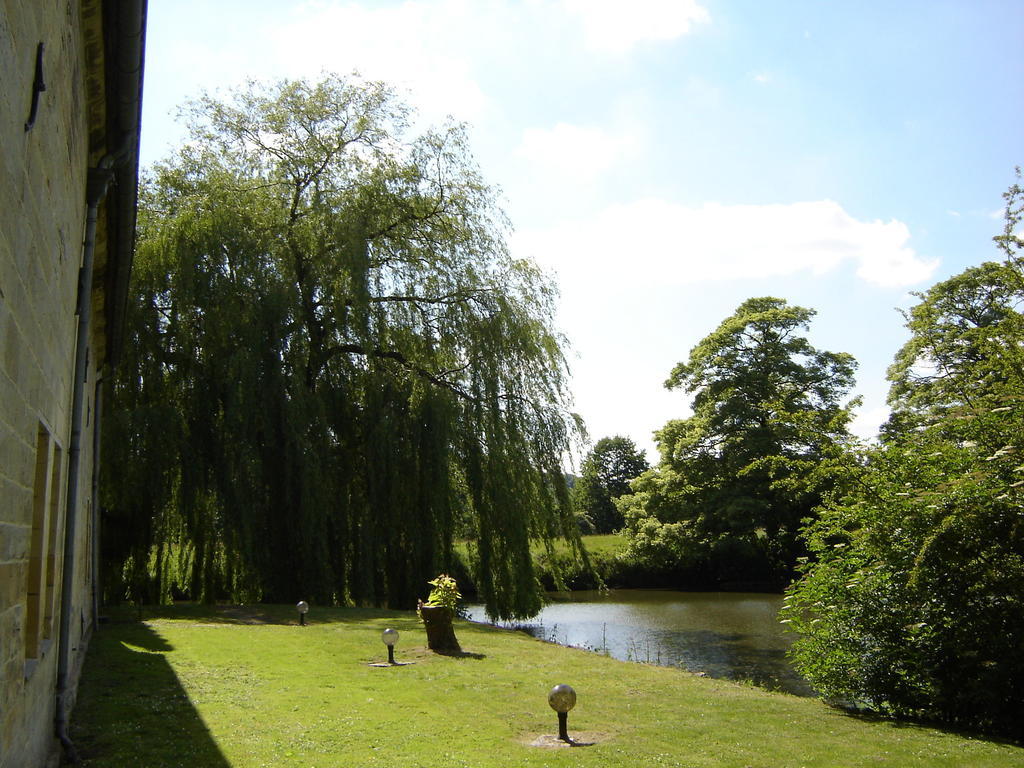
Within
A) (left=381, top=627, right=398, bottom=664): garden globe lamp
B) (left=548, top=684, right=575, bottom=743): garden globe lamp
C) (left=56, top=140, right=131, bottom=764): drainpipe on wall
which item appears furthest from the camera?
(left=381, top=627, right=398, bottom=664): garden globe lamp

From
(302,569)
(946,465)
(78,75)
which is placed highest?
(78,75)

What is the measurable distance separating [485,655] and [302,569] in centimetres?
655

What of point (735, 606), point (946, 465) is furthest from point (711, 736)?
point (735, 606)

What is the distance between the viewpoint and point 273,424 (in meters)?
18.0

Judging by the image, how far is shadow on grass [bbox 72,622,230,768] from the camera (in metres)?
6.62

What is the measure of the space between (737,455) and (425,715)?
2506cm

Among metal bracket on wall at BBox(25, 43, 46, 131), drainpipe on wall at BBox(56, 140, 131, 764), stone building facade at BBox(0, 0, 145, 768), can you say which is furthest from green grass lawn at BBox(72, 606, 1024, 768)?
metal bracket on wall at BBox(25, 43, 46, 131)

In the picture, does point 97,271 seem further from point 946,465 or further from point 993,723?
point 993,723

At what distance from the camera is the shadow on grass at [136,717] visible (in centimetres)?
662

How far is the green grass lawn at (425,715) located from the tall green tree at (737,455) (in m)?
19.8

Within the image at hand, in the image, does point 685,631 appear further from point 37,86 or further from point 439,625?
point 37,86

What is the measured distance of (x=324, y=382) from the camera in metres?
19.1

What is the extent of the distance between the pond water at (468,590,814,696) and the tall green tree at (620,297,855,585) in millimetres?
2253

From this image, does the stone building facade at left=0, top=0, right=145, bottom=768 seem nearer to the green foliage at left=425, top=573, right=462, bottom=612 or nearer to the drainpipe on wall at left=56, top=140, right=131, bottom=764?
the drainpipe on wall at left=56, top=140, right=131, bottom=764
